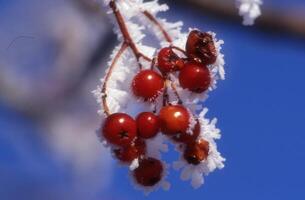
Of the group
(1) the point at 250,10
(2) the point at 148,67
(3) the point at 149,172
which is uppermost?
(1) the point at 250,10

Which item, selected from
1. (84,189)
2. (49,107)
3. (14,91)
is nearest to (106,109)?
(14,91)

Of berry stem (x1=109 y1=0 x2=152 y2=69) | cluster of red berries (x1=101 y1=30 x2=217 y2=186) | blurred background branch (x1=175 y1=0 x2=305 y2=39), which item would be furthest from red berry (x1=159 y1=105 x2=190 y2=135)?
blurred background branch (x1=175 y1=0 x2=305 y2=39)

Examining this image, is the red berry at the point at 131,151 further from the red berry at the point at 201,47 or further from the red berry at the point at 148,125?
the red berry at the point at 201,47

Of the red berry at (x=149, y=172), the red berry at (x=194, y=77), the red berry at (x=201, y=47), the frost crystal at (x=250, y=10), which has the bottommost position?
the red berry at (x=149, y=172)

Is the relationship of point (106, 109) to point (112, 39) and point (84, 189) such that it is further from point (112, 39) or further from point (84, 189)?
point (84, 189)

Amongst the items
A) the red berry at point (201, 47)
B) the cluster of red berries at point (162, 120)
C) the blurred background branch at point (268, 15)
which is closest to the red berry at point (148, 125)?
the cluster of red berries at point (162, 120)

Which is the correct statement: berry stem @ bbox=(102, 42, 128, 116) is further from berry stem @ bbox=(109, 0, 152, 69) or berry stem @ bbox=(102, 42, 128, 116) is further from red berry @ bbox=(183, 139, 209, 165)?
red berry @ bbox=(183, 139, 209, 165)

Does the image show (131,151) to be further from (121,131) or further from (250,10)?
(250,10)

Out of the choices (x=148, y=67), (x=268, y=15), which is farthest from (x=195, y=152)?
(x=268, y=15)
